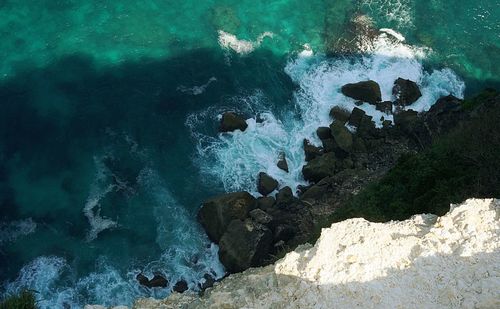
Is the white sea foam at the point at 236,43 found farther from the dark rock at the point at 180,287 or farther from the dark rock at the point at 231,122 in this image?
the dark rock at the point at 180,287

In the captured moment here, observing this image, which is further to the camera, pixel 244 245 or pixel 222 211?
pixel 222 211

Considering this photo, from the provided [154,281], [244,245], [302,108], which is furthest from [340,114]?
[154,281]

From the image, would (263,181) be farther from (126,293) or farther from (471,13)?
(471,13)

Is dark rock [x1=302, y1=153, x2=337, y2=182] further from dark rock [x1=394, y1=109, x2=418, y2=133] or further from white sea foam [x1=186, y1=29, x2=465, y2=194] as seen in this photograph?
dark rock [x1=394, y1=109, x2=418, y2=133]

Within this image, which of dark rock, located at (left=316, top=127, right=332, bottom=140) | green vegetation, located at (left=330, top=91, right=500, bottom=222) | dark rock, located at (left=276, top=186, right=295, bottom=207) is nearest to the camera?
green vegetation, located at (left=330, top=91, right=500, bottom=222)

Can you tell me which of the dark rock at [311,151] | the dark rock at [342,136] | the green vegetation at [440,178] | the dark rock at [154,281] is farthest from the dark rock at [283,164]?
the dark rock at [154,281]

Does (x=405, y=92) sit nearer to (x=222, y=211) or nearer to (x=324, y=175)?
(x=324, y=175)

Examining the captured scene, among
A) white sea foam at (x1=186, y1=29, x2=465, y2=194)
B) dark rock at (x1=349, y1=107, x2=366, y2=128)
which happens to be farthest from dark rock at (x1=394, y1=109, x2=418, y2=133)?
dark rock at (x1=349, y1=107, x2=366, y2=128)
